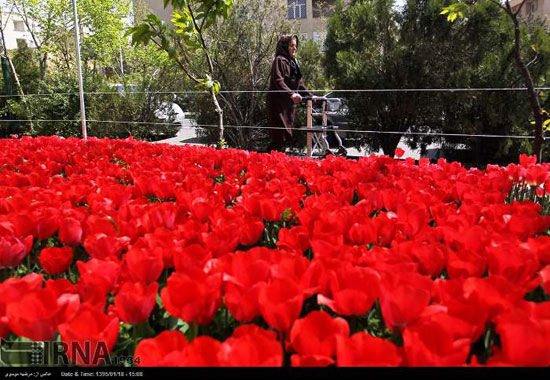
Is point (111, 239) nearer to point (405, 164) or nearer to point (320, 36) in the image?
point (405, 164)

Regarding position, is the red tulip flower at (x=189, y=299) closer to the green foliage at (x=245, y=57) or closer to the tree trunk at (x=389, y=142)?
the tree trunk at (x=389, y=142)

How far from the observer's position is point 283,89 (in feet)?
22.2

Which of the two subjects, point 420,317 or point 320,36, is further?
Result: point 320,36

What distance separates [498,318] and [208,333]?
0.52m

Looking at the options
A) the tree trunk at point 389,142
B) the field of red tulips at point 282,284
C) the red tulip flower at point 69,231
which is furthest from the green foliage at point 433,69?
the red tulip flower at point 69,231

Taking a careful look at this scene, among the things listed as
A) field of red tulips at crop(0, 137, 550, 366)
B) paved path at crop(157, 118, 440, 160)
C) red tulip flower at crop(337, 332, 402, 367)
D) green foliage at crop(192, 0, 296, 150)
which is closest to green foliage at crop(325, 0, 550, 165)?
paved path at crop(157, 118, 440, 160)

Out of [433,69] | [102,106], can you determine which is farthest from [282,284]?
[102,106]

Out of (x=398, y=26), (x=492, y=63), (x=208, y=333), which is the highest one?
(x=398, y=26)

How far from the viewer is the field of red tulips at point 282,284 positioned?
0.72 meters

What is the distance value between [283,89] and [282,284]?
20.1 ft

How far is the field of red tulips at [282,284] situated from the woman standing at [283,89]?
521cm

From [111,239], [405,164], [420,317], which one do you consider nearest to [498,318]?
[420,317]

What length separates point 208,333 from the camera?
3.17ft

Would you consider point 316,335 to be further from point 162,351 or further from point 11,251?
point 11,251
